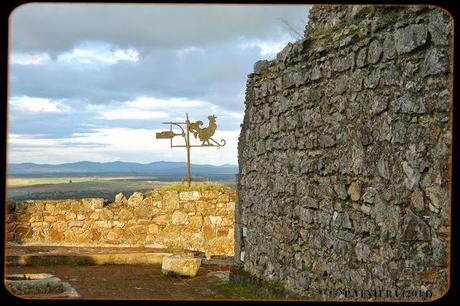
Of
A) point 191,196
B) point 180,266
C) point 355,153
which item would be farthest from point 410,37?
point 191,196

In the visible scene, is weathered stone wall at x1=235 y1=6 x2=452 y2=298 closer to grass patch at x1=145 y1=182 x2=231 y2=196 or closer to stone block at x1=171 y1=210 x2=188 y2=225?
stone block at x1=171 y1=210 x2=188 y2=225

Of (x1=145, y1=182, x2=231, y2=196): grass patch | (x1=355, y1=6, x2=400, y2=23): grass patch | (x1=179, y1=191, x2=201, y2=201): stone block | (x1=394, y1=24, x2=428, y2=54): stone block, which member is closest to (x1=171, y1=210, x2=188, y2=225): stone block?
(x1=179, y1=191, x2=201, y2=201): stone block

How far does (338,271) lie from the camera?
5.45m

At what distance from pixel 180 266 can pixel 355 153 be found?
476cm

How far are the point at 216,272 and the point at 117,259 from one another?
5.92 feet

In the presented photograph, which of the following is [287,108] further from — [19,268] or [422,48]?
[19,268]

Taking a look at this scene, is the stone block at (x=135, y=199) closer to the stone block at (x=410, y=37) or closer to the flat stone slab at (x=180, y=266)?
the flat stone slab at (x=180, y=266)

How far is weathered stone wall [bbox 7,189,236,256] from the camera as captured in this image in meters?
12.6

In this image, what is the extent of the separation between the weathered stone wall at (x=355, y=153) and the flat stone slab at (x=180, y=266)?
1.84 m

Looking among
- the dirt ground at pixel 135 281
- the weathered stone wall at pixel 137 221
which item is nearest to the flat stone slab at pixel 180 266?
the dirt ground at pixel 135 281

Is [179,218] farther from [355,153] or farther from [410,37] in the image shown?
[410,37]

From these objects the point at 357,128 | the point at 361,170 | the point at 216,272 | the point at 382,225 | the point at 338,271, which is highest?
the point at 357,128

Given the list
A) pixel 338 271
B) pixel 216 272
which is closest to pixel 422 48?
pixel 338 271

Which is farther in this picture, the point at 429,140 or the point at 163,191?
the point at 163,191
